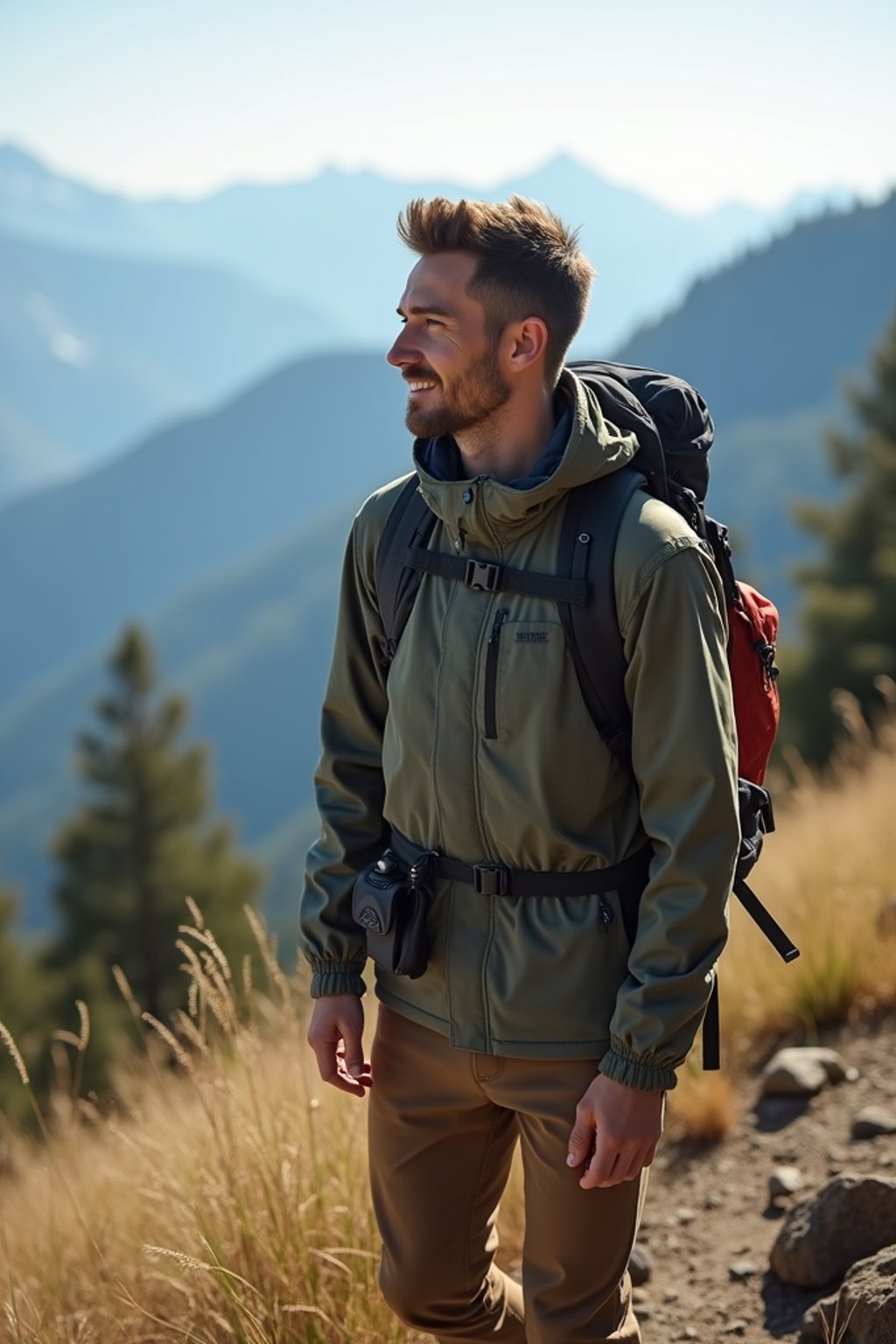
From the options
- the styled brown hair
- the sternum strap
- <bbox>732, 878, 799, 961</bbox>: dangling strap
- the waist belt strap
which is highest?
the styled brown hair

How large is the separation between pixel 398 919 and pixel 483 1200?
569 millimetres

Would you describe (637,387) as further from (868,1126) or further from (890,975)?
(890,975)

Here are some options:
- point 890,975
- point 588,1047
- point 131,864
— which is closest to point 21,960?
point 131,864

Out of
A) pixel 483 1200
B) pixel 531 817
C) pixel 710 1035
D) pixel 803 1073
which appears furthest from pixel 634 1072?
pixel 803 1073

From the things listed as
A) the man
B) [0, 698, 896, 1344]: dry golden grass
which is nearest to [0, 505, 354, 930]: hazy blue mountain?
[0, 698, 896, 1344]: dry golden grass

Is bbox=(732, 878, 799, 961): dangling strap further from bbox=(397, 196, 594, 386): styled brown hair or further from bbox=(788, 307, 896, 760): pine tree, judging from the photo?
bbox=(788, 307, 896, 760): pine tree

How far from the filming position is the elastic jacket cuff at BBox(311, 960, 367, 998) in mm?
2412

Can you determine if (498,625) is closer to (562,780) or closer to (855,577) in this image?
(562,780)

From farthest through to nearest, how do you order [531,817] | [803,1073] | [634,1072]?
1. [803,1073]
2. [531,817]
3. [634,1072]

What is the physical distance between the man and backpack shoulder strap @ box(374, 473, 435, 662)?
3 cm

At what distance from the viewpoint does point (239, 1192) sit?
2.80 metres

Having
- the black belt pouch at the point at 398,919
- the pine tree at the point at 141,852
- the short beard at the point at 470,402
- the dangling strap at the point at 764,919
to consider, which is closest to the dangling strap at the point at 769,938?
the dangling strap at the point at 764,919

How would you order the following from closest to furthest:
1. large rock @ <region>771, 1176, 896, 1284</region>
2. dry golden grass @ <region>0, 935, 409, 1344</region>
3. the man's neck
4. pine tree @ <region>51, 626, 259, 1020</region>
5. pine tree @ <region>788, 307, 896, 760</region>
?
1. the man's neck
2. dry golden grass @ <region>0, 935, 409, 1344</region>
3. large rock @ <region>771, 1176, 896, 1284</region>
4. pine tree @ <region>788, 307, 896, 760</region>
5. pine tree @ <region>51, 626, 259, 1020</region>

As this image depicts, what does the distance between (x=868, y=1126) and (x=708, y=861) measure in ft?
6.96
